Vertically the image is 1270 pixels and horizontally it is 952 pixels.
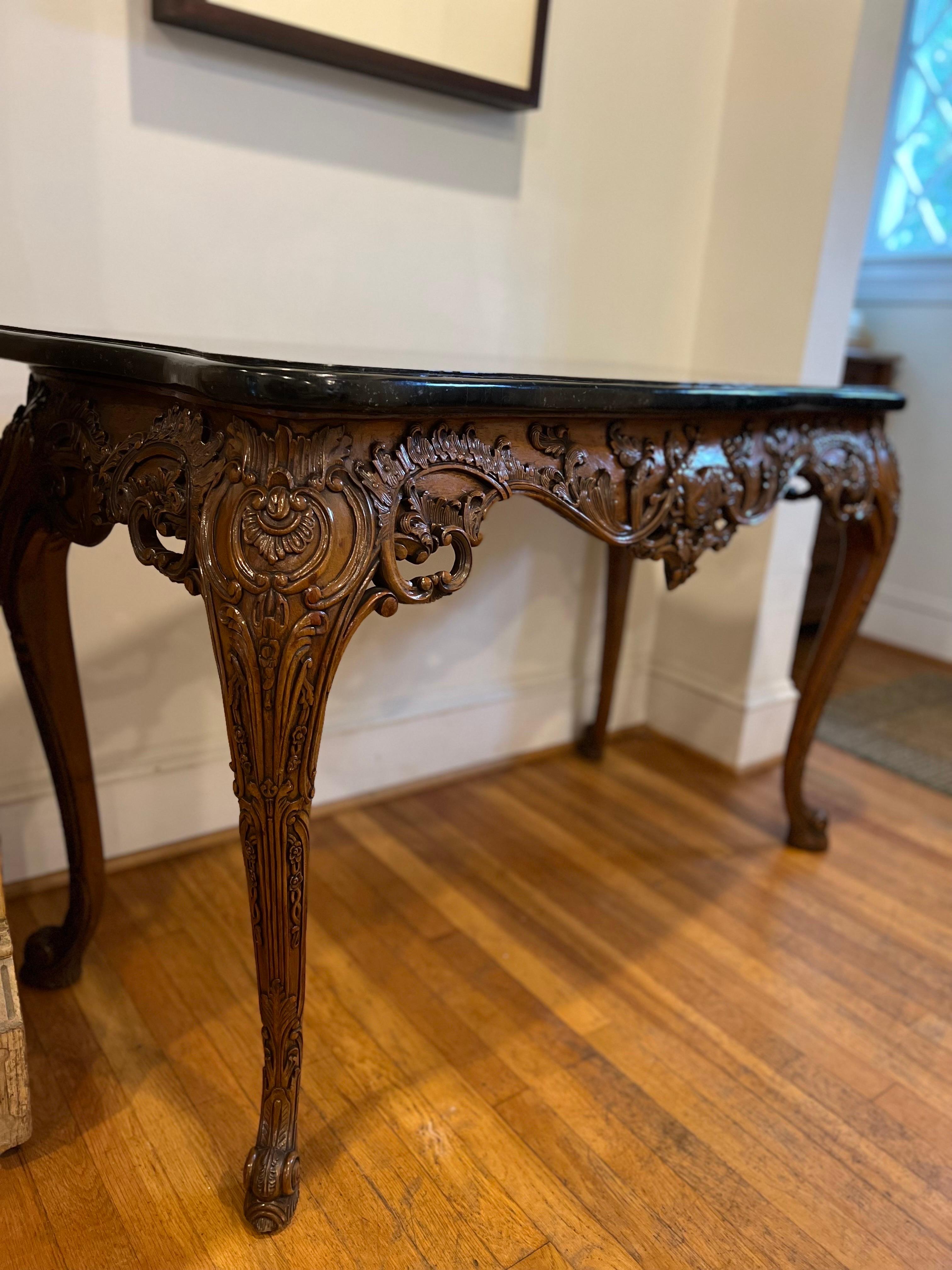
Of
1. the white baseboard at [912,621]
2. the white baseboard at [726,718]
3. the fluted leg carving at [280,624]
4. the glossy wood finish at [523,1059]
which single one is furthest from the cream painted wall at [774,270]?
the white baseboard at [912,621]

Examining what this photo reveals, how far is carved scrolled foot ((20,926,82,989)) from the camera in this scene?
48.1 inches

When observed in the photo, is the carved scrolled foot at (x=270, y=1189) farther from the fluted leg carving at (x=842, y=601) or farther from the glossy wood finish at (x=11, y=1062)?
the fluted leg carving at (x=842, y=601)

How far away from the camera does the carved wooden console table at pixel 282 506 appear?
2.49 feet

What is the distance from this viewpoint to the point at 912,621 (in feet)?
9.96

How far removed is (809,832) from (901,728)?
0.77m

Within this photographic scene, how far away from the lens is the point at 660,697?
7.09 feet

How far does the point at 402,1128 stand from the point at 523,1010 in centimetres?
25

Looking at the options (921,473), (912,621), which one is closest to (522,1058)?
(912,621)

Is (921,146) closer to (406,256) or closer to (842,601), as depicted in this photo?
(842,601)

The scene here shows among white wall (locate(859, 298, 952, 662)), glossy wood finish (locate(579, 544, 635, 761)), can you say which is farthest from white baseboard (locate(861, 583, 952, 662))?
glossy wood finish (locate(579, 544, 635, 761))

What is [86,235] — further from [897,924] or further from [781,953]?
[897,924]

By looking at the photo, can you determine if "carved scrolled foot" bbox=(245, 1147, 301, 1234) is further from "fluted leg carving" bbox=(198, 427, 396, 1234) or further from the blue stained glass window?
the blue stained glass window

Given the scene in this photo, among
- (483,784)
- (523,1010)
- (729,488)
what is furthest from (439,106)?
(523,1010)

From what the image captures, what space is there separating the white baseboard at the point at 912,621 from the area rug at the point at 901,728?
29 cm
